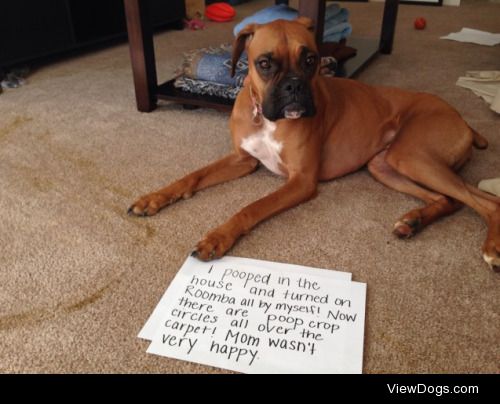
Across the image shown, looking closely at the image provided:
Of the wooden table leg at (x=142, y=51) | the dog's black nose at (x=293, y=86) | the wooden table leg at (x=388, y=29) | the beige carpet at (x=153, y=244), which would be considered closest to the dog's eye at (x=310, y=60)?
the dog's black nose at (x=293, y=86)

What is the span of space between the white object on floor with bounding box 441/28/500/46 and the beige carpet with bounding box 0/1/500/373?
1.73 metres

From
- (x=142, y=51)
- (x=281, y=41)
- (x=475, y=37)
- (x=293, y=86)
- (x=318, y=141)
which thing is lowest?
(x=475, y=37)

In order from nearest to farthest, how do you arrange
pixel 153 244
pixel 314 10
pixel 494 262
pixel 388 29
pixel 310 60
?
pixel 494 262, pixel 153 244, pixel 310 60, pixel 314 10, pixel 388 29

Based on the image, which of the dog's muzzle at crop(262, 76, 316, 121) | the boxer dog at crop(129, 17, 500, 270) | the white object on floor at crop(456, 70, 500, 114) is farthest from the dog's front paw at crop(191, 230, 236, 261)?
the white object on floor at crop(456, 70, 500, 114)

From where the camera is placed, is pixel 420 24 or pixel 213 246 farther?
pixel 420 24

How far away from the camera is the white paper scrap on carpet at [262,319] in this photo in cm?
101

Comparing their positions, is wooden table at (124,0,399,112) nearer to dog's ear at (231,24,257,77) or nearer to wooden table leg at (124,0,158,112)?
wooden table leg at (124,0,158,112)

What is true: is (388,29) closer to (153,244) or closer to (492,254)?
(492,254)

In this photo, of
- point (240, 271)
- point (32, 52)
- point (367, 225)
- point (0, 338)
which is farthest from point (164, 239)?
point (32, 52)

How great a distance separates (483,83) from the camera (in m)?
2.82

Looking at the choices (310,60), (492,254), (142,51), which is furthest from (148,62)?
(492,254)

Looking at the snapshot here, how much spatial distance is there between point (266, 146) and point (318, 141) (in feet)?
0.62

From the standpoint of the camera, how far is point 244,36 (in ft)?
5.28
